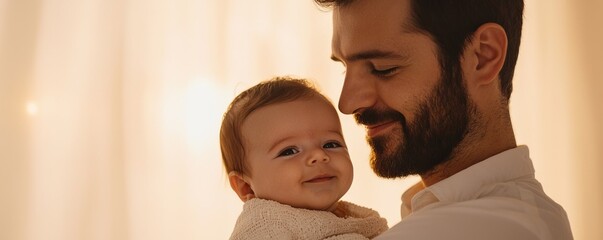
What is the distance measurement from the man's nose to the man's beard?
50mm

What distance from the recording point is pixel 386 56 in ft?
4.77

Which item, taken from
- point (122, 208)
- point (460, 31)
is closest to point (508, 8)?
point (460, 31)

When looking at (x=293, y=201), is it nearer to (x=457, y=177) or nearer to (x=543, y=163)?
(x=457, y=177)

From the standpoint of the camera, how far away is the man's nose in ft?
4.84

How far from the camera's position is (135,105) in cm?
178

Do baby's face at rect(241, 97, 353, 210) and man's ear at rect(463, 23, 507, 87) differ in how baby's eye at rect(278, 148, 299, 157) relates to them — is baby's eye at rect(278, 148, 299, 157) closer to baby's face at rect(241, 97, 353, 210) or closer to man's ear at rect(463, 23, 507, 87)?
baby's face at rect(241, 97, 353, 210)

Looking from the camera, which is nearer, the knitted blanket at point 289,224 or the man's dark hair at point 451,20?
the knitted blanket at point 289,224

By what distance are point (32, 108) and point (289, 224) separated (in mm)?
759

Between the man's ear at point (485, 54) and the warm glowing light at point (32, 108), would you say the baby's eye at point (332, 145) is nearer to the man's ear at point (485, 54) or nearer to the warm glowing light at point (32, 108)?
the man's ear at point (485, 54)

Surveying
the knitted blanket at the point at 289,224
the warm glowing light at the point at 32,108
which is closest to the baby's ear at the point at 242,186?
the knitted blanket at the point at 289,224

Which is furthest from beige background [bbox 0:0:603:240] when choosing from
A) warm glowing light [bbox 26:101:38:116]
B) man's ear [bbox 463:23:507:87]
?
man's ear [bbox 463:23:507:87]

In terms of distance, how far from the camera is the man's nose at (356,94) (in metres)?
1.47

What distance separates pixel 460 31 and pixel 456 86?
113 mm

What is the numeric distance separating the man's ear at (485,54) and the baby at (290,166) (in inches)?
11.7
